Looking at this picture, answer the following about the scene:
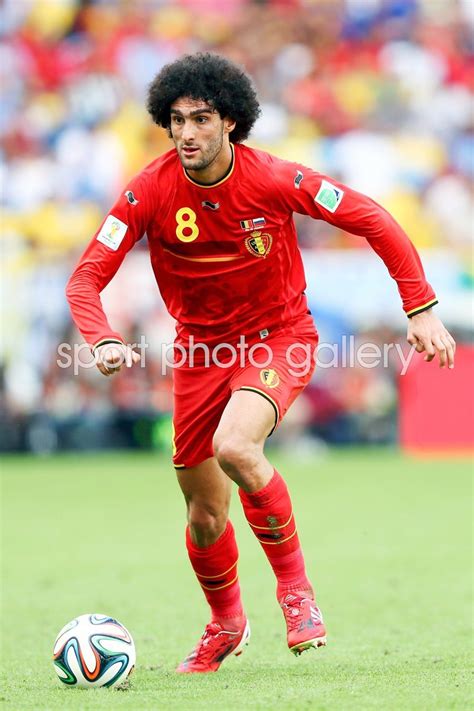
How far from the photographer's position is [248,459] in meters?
5.26

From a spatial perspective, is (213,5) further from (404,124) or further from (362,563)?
(362,563)

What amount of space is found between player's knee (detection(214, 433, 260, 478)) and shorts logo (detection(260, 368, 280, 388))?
1.29 feet

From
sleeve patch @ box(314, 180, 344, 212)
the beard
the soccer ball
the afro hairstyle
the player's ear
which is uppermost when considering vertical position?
the afro hairstyle

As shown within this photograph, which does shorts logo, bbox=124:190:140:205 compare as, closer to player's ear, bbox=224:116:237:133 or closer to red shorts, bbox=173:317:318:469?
player's ear, bbox=224:116:237:133

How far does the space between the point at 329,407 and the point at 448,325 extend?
2239 mm

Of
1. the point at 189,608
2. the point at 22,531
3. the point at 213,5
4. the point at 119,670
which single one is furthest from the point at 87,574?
the point at 213,5

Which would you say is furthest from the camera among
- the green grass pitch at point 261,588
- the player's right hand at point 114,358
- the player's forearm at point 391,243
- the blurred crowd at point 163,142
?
the blurred crowd at point 163,142

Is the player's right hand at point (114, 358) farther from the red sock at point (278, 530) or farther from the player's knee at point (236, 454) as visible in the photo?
the red sock at point (278, 530)

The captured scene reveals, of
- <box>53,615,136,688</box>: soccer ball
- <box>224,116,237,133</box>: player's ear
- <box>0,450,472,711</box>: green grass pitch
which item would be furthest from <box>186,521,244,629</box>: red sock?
<box>224,116,237,133</box>: player's ear

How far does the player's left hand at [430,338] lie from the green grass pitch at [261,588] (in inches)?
53.8

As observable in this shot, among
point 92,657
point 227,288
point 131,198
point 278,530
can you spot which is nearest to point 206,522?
point 278,530

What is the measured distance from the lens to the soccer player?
18.0 feet

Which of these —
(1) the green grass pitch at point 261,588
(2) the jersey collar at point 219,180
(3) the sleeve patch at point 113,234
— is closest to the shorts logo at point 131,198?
(3) the sleeve patch at point 113,234

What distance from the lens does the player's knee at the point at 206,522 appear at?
5973 mm
